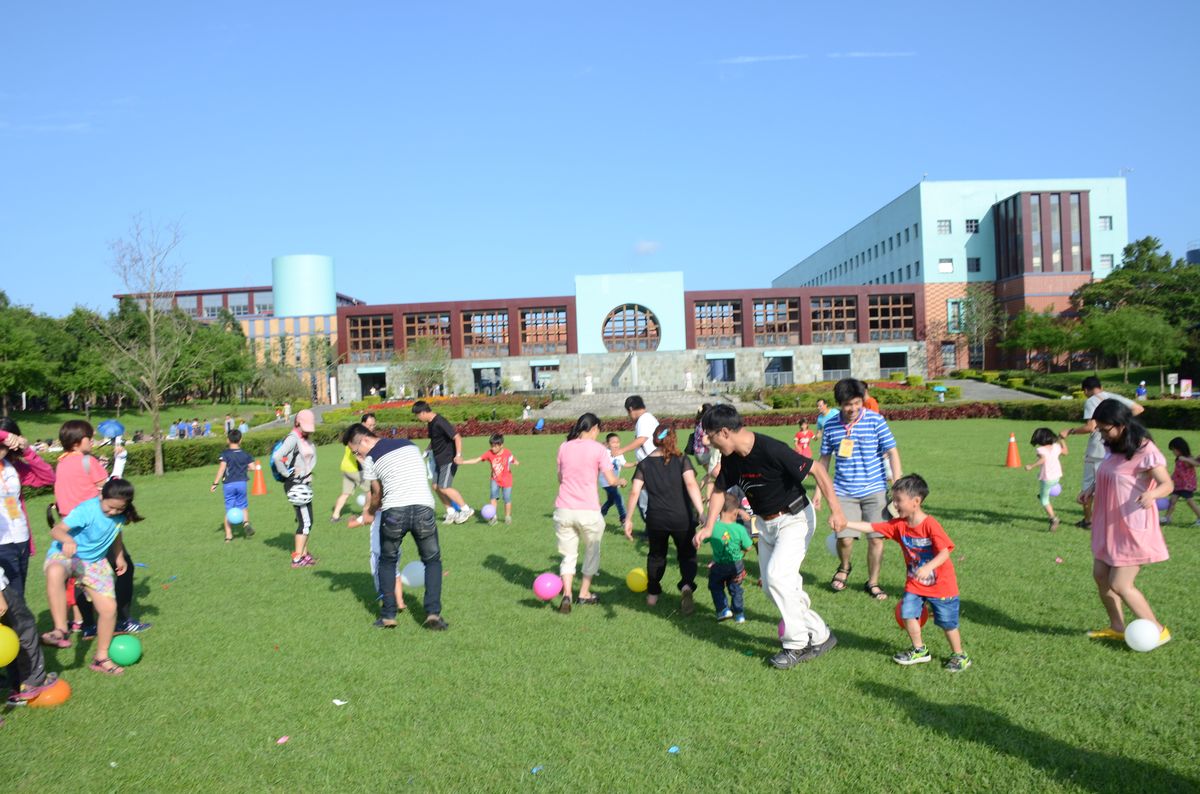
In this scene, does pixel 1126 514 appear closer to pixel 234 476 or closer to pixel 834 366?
pixel 234 476

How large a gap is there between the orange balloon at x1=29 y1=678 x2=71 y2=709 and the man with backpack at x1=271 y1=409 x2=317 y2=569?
4.16 meters

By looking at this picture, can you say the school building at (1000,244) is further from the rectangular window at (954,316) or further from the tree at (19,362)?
the tree at (19,362)

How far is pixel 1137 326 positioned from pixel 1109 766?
4964 centimetres

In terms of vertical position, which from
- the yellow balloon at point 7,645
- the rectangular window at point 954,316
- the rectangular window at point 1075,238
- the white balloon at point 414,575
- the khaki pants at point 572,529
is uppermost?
the rectangular window at point 1075,238

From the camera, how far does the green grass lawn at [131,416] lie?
166 ft

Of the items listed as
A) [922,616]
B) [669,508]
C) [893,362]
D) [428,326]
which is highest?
[428,326]

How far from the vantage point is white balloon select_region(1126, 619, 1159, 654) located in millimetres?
5512

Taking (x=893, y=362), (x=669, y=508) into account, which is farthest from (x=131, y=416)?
(x=669, y=508)

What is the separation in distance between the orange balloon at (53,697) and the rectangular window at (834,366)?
57.9m

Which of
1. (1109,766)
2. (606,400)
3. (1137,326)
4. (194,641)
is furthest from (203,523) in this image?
(1137,326)

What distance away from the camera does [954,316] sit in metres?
64.4

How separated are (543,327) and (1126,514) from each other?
58.8 m

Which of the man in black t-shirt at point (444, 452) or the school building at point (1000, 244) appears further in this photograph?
the school building at point (1000, 244)

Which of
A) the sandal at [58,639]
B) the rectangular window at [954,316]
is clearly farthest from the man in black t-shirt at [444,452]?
the rectangular window at [954,316]
